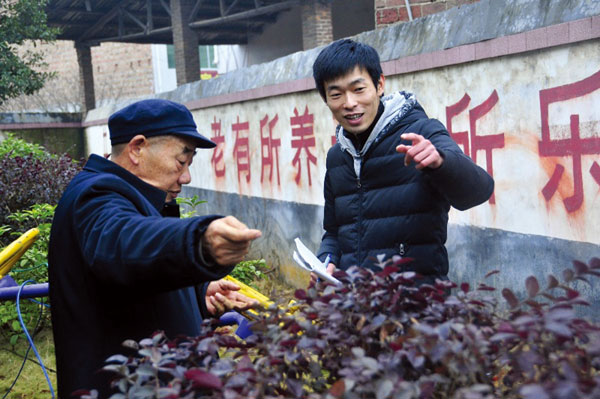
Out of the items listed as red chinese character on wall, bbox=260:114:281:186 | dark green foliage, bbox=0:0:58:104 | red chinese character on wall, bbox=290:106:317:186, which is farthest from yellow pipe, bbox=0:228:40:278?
dark green foliage, bbox=0:0:58:104

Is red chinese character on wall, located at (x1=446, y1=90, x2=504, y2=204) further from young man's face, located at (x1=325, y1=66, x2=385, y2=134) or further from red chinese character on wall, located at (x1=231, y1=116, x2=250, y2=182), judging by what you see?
red chinese character on wall, located at (x1=231, y1=116, x2=250, y2=182)

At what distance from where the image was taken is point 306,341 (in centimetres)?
125

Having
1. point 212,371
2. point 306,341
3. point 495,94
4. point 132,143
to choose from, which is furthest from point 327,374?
point 495,94

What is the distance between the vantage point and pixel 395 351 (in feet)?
3.86

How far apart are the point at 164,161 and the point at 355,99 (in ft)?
2.95

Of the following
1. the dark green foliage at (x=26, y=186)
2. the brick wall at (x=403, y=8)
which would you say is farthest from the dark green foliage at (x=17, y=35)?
the brick wall at (x=403, y=8)

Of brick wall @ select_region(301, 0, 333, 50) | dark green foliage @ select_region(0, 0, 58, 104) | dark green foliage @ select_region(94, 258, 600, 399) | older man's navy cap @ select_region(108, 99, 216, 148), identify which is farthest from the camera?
brick wall @ select_region(301, 0, 333, 50)

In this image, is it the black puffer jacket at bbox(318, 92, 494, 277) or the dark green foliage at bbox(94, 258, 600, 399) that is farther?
the black puffer jacket at bbox(318, 92, 494, 277)

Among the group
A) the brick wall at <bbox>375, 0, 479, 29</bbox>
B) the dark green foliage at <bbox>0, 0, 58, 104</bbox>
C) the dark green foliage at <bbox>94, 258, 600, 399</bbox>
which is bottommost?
the dark green foliage at <bbox>94, 258, 600, 399</bbox>

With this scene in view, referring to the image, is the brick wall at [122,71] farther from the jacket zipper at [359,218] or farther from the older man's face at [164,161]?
the older man's face at [164,161]

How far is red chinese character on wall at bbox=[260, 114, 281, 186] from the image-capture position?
747cm

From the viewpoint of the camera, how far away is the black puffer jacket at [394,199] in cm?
256

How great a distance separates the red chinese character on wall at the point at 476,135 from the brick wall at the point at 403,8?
1.93 metres

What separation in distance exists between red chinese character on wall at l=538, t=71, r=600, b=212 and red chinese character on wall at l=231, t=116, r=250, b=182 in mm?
4531
